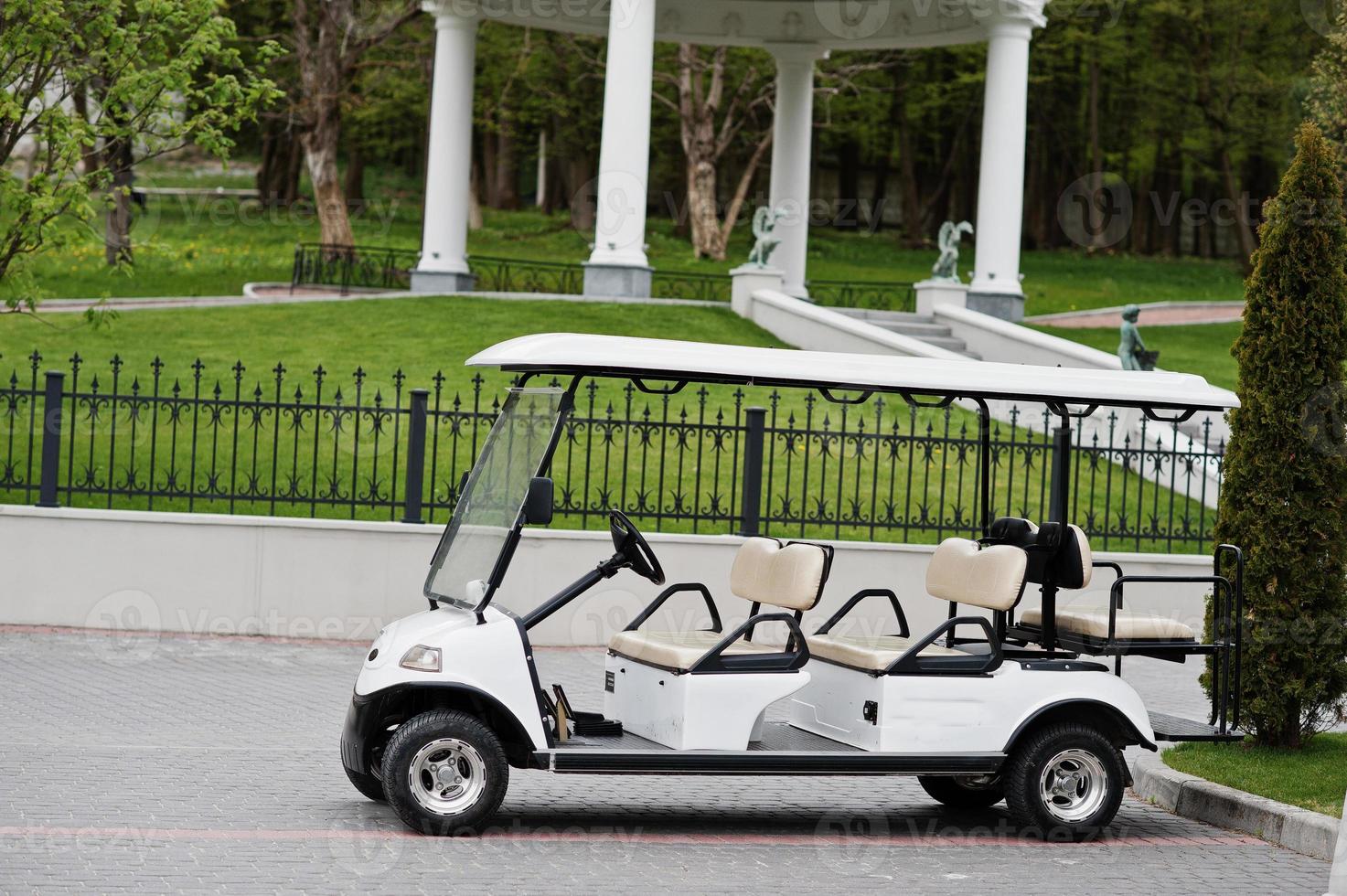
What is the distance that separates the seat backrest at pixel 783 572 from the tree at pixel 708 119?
1102 inches

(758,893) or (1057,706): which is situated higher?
(1057,706)

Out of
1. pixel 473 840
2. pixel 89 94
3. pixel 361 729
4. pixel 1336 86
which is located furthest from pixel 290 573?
pixel 1336 86

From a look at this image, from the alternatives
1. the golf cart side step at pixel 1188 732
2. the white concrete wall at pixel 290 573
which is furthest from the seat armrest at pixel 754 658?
the white concrete wall at pixel 290 573

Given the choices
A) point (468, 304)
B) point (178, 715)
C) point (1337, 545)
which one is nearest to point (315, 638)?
point (178, 715)

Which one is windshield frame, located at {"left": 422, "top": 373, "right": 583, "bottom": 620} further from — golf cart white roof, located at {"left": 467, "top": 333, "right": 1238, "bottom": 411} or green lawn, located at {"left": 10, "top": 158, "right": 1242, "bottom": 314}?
green lawn, located at {"left": 10, "top": 158, "right": 1242, "bottom": 314}

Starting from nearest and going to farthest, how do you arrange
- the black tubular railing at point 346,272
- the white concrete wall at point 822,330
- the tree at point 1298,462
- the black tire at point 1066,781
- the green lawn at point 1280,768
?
the black tire at point 1066,781 < the green lawn at point 1280,768 < the tree at point 1298,462 < the white concrete wall at point 822,330 < the black tubular railing at point 346,272

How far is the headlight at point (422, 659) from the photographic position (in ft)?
22.7

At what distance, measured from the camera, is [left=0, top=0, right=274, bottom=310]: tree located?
13141 millimetres

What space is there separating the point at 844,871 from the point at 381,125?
44.0 metres

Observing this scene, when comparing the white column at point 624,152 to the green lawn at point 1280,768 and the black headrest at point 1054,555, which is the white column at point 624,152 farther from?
the black headrest at point 1054,555

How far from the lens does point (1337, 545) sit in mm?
8727

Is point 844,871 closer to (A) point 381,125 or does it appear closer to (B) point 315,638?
(B) point 315,638

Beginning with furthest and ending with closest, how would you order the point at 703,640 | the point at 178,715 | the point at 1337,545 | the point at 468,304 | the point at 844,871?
the point at 468,304
the point at 178,715
the point at 1337,545
the point at 703,640
the point at 844,871

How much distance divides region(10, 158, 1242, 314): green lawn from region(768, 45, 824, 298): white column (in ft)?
21.6
